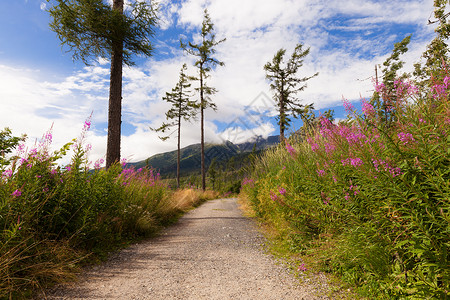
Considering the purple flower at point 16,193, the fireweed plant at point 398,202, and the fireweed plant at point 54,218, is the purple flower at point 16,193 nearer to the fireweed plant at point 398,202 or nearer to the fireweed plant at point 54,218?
the fireweed plant at point 54,218

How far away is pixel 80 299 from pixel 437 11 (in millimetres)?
10894

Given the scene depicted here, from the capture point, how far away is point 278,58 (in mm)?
20609

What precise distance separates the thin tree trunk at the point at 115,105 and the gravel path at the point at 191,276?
135 inches

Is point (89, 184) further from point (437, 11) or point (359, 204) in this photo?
point (437, 11)

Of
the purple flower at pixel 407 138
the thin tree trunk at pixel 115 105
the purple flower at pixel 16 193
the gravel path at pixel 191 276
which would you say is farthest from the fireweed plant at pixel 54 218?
the purple flower at pixel 407 138

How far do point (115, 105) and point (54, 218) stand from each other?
177 inches

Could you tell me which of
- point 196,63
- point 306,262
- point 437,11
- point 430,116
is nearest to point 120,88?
point 306,262

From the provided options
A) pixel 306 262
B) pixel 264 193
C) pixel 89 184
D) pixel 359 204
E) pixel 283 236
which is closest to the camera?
pixel 359 204

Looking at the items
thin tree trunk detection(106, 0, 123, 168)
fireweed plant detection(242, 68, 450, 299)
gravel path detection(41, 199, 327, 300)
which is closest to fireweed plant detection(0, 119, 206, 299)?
gravel path detection(41, 199, 327, 300)

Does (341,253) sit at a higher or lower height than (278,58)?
lower

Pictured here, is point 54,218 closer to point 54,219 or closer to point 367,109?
point 54,219

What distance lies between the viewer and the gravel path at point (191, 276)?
257 cm

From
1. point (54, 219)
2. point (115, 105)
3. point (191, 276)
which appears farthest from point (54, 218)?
point (115, 105)

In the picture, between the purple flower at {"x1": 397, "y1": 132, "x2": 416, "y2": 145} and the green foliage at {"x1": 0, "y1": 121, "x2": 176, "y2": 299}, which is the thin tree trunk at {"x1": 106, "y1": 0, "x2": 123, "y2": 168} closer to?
the green foliage at {"x1": 0, "y1": 121, "x2": 176, "y2": 299}
